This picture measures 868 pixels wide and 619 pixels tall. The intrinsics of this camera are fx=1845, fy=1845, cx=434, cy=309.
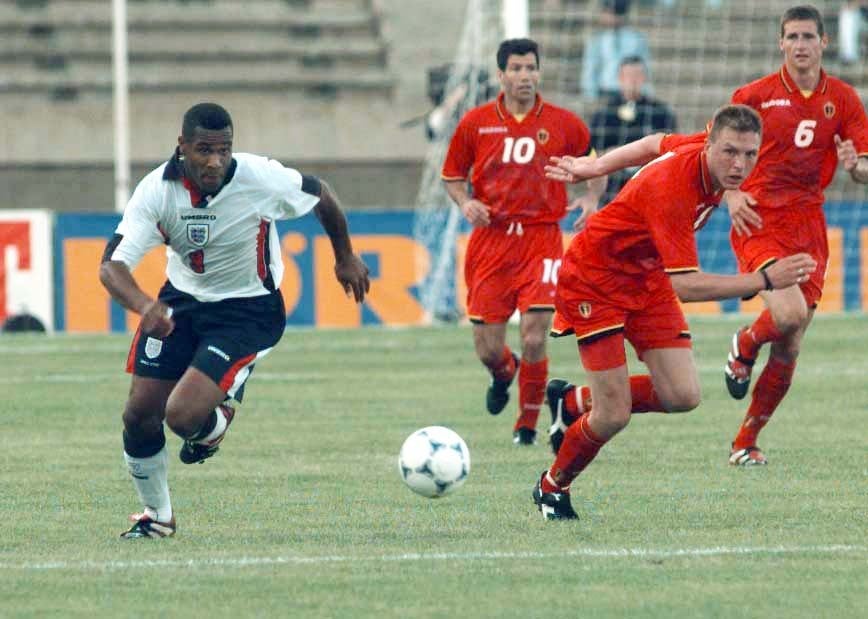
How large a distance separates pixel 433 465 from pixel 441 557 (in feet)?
2.99

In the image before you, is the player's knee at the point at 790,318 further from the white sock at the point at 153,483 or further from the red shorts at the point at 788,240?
the white sock at the point at 153,483

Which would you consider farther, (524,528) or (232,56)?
(232,56)

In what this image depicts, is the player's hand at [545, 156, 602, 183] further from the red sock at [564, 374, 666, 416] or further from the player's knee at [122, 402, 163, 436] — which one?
the player's knee at [122, 402, 163, 436]

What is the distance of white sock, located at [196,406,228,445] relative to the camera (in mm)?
8016

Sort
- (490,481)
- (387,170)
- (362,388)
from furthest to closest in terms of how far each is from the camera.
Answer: (387,170) → (362,388) → (490,481)

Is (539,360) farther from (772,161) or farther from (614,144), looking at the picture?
(614,144)

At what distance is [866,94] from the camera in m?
23.8

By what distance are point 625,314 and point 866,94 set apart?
1703 centimetres

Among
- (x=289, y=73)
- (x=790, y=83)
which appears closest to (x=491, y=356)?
(x=790, y=83)

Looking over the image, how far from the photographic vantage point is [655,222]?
7.20m

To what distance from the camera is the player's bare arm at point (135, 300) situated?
682 cm

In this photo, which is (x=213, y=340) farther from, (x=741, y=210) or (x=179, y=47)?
(x=179, y=47)

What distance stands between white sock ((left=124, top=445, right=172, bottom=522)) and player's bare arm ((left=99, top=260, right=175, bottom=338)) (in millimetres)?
558

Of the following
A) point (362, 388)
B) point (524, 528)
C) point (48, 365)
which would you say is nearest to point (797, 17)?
point (524, 528)
